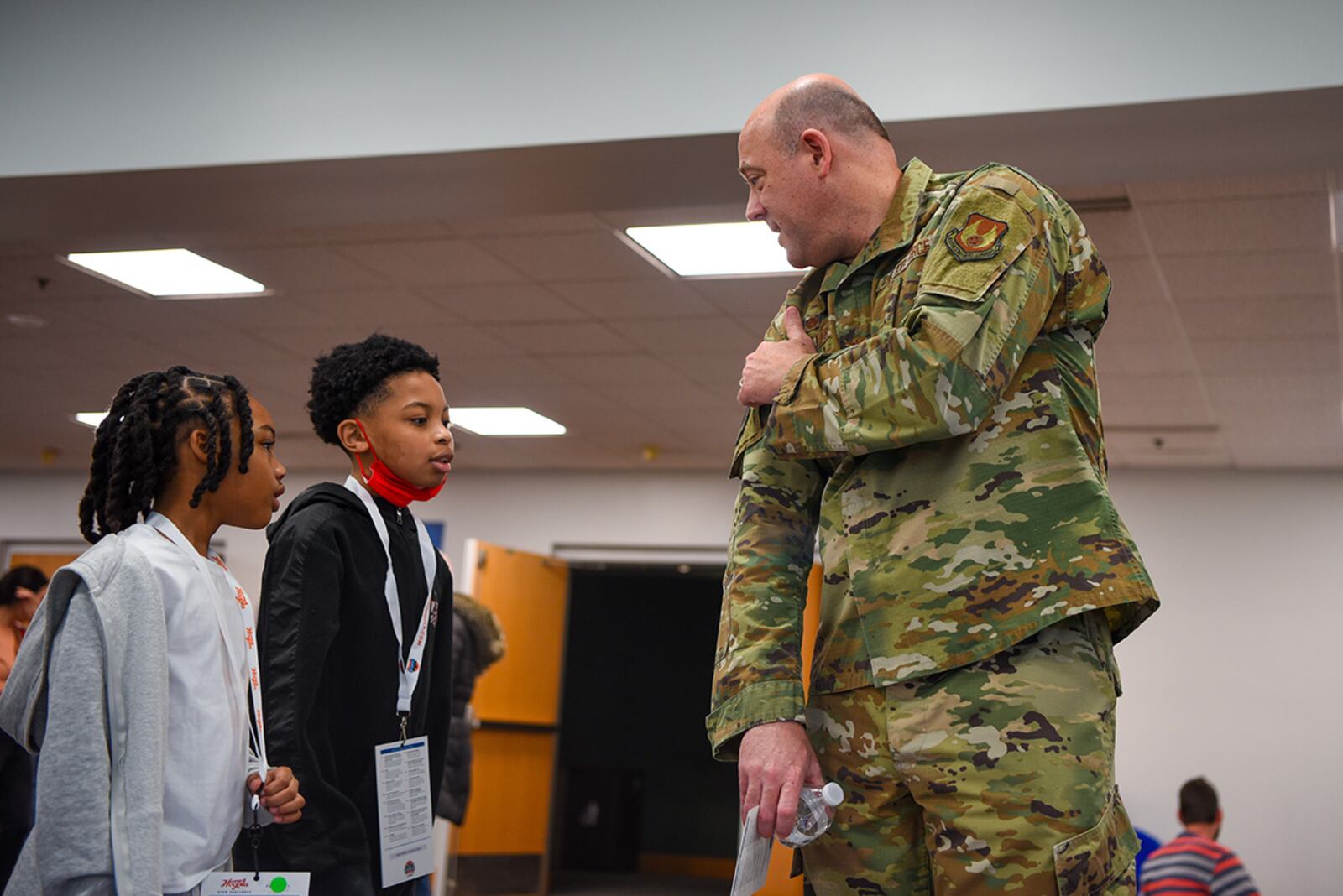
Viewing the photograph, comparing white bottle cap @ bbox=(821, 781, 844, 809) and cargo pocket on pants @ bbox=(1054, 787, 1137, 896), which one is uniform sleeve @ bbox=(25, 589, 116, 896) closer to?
white bottle cap @ bbox=(821, 781, 844, 809)

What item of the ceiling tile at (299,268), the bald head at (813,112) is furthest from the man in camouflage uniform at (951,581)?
the ceiling tile at (299,268)

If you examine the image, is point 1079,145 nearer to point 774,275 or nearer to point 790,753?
point 774,275

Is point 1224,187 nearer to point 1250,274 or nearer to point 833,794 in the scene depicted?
point 1250,274

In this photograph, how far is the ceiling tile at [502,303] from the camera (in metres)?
5.49

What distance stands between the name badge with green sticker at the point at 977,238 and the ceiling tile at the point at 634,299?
4.00 metres

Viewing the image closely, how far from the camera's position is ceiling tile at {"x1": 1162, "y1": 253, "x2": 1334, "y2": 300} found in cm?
461

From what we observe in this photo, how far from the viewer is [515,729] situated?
8.20 m

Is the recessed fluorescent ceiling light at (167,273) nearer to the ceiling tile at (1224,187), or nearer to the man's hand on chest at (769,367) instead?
the ceiling tile at (1224,187)

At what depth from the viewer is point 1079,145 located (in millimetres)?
3268

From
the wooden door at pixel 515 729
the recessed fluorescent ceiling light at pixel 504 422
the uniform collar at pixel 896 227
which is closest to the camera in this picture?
the uniform collar at pixel 896 227

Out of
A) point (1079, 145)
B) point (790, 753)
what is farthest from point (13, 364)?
point (790, 753)

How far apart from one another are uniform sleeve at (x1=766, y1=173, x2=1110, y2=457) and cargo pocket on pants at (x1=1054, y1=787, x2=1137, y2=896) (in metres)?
0.37

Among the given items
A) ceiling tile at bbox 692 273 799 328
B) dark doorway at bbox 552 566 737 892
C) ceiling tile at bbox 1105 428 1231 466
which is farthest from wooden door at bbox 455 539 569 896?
ceiling tile at bbox 1105 428 1231 466

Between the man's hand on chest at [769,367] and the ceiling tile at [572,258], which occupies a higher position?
the ceiling tile at [572,258]
